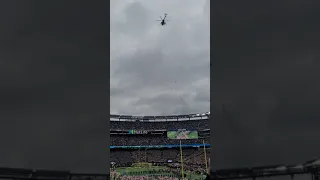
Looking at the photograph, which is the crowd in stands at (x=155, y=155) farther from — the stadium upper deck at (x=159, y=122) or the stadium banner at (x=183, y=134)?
the stadium upper deck at (x=159, y=122)

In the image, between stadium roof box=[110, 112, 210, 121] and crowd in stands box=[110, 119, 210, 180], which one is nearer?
crowd in stands box=[110, 119, 210, 180]

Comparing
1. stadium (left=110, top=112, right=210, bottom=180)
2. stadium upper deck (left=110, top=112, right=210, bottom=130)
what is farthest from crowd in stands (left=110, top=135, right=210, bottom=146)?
stadium upper deck (left=110, top=112, right=210, bottom=130)

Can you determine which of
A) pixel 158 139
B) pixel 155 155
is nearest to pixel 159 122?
pixel 158 139

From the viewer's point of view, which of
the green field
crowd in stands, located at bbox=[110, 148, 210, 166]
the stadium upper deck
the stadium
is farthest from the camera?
the stadium upper deck

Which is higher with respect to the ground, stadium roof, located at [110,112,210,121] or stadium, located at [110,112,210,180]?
stadium roof, located at [110,112,210,121]

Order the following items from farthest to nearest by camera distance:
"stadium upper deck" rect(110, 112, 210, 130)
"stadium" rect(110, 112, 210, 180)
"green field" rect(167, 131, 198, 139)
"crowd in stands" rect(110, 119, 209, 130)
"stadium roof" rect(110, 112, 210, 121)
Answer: "stadium roof" rect(110, 112, 210, 121) → "stadium upper deck" rect(110, 112, 210, 130) → "crowd in stands" rect(110, 119, 209, 130) → "green field" rect(167, 131, 198, 139) → "stadium" rect(110, 112, 210, 180)

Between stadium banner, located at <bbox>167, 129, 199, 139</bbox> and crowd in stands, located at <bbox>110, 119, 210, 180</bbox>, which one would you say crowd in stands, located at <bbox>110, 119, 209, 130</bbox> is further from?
stadium banner, located at <bbox>167, 129, 199, 139</bbox>

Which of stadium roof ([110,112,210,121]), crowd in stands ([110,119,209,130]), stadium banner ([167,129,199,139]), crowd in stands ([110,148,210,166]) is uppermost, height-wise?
stadium roof ([110,112,210,121])
